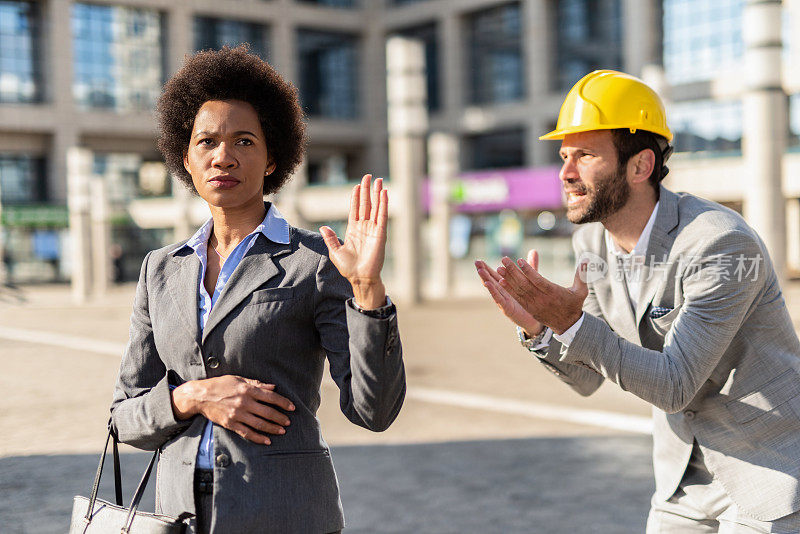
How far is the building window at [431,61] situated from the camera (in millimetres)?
49625

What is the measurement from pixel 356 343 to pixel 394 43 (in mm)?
21633

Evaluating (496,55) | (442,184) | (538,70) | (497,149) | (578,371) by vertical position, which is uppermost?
(496,55)

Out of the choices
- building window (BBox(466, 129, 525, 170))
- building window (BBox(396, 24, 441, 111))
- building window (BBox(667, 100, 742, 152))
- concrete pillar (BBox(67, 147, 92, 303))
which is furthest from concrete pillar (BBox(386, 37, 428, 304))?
building window (BBox(396, 24, 441, 111))

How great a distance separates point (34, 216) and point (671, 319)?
36.8m

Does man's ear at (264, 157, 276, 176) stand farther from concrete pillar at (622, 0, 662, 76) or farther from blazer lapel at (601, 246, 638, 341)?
concrete pillar at (622, 0, 662, 76)

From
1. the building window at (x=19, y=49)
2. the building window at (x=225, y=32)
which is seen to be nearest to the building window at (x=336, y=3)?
the building window at (x=225, y=32)

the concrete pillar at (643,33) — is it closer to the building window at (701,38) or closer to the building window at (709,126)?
the building window at (701,38)

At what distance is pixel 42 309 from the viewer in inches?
965

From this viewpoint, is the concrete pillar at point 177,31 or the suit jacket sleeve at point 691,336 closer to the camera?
the suit jacket sleeve at point 691,336

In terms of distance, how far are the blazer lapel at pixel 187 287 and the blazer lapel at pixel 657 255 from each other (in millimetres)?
1257

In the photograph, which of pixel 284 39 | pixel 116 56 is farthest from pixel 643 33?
pixel 116 56

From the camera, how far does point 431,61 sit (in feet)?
166

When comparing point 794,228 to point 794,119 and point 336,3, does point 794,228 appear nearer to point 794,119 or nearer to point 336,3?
point 794,119

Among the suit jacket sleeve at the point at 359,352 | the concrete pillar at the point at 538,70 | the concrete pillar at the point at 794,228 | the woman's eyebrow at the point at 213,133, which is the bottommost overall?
the concrete pillar at the point at 794,228
